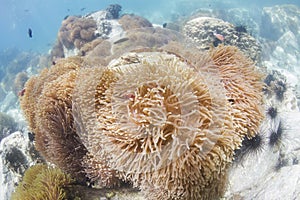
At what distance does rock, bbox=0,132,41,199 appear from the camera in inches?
188

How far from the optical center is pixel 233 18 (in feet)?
70.2

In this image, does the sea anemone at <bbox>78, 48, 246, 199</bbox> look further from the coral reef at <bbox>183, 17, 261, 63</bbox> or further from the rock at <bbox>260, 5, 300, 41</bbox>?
the rock at <bbox>260, 5, 300, 41</bbox>

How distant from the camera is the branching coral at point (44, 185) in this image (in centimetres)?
275

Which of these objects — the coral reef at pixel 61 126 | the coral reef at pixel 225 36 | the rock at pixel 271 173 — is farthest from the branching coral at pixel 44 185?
the coral reef at pixel 225 36

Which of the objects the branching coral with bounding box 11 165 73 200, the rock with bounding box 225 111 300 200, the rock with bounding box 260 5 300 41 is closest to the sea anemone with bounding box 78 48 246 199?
the rock with bounding box 225 111 300 200

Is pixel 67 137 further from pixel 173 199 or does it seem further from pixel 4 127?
pixel 4 127

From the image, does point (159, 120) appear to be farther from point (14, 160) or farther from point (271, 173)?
point (14, 160)

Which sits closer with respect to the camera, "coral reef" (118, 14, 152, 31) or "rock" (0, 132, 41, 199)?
"rock" (0, 132, 41, 199)

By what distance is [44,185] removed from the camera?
9.36 ft

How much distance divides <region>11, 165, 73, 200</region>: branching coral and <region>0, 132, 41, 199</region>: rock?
184 centimetres

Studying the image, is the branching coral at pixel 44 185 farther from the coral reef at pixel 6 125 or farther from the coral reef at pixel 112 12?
the coral reef at pixel 112 12

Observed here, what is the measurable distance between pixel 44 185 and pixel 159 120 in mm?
1623

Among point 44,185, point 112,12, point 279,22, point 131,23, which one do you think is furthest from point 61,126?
point 279,22

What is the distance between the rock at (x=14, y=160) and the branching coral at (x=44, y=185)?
1.84m
